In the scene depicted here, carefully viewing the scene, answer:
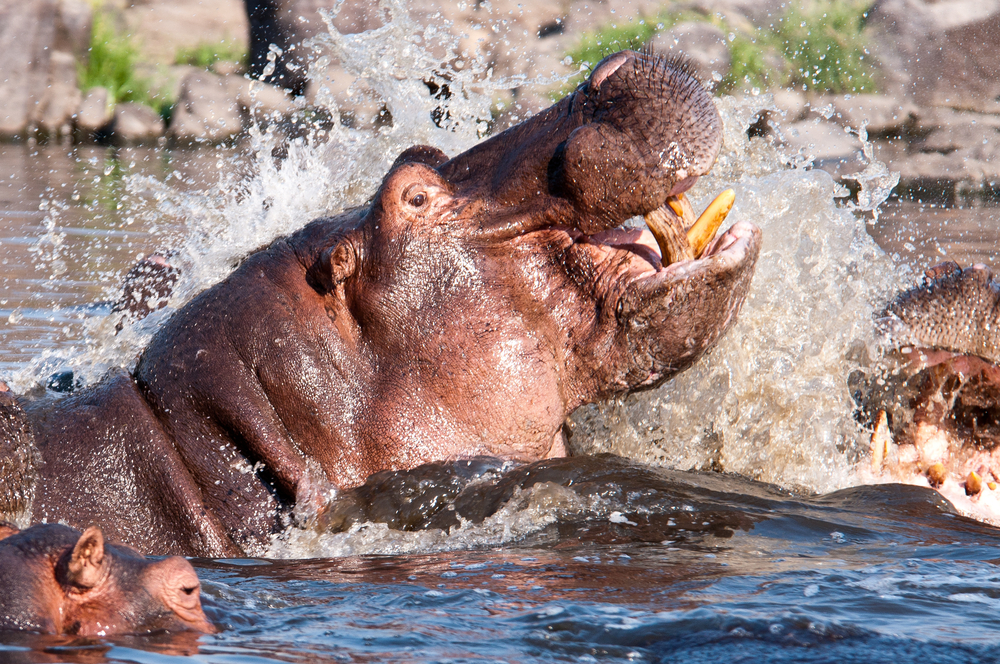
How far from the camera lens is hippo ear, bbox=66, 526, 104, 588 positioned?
2.49 meters

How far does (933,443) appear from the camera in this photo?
3943 mm

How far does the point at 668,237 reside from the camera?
3678mm

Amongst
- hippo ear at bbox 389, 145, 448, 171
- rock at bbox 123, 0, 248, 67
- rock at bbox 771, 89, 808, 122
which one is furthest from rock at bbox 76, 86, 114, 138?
hippo ear at bbox 389, 145, 448, 171

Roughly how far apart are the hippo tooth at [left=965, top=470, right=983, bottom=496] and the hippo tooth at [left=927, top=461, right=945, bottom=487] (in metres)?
0.08

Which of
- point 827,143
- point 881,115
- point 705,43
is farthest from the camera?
point 705,43

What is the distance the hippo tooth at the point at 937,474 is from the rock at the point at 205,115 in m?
16.9

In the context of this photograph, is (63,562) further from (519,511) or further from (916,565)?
(916,565)

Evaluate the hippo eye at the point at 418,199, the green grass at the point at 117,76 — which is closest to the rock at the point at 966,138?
the green grass at the point at 117,76

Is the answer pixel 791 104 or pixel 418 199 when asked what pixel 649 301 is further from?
pixel 791 104

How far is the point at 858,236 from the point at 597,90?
6.37 feet

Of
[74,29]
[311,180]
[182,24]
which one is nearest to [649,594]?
[311,180]

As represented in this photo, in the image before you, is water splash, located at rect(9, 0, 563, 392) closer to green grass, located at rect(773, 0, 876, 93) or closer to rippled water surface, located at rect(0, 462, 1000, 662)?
rippled water surface, located at rect(0, 462, 1000, 662)

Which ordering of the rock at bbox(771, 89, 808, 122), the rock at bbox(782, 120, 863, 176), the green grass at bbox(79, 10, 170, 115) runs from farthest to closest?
the green grass at bbox(79, 10, 170, 115), the rock at bbox(771, 89, 808, 122), the rock at bbox(782, 120, 863, 176)

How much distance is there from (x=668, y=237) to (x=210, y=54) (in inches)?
748
